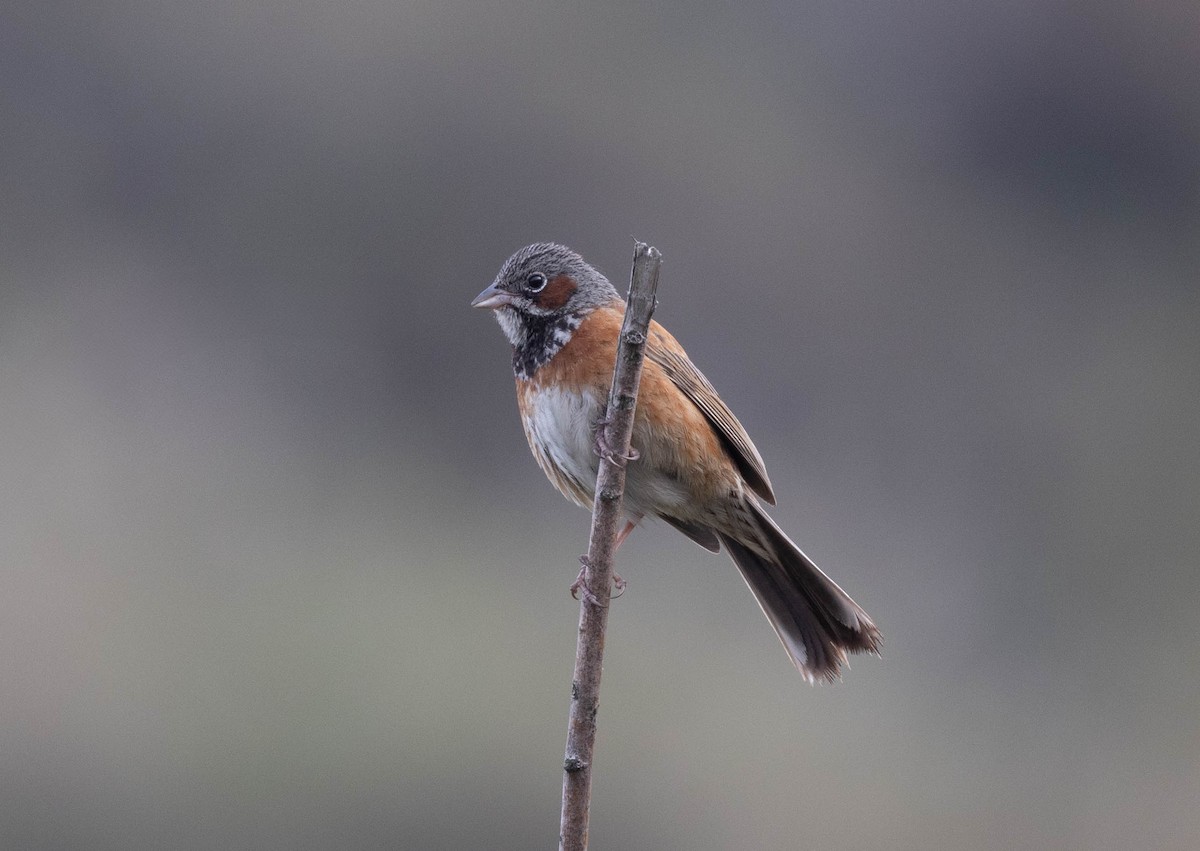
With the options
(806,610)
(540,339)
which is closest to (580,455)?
(540,339)

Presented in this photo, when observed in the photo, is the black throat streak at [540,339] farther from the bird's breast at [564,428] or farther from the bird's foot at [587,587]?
the bird's foot at [587,587]

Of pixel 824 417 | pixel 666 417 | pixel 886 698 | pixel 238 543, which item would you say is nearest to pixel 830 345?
pixel 824 417

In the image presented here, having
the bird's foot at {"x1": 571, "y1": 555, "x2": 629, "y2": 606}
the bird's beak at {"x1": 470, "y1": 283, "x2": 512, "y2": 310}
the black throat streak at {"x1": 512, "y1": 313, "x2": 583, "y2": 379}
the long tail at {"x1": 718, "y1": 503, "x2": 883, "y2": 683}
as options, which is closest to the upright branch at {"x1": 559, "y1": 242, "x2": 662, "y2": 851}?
the bird's foot at {"x1": 571, "y1": 555, "x2": 629, "y2": 606}

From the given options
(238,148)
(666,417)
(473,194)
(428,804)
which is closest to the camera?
(666,417)

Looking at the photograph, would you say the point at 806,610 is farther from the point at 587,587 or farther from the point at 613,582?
the point at 587,587

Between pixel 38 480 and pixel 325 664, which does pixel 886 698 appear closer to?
pixel 325 664

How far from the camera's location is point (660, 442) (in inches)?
234

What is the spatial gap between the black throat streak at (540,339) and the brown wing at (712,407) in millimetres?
356

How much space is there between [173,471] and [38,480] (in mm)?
2462

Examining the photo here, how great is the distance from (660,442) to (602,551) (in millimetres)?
1622

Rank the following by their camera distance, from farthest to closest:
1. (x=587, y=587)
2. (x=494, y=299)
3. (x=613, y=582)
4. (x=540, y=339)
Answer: (x=494, y=299) < (x=540, y=339) < (x=613, y=582) < (x=587, y=587)

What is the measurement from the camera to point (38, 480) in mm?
25688

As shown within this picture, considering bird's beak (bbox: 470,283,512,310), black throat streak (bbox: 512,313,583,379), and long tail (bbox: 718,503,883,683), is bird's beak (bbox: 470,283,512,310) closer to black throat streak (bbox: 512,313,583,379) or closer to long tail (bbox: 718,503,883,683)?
black throat streak (bbox: 512,313,583,379)

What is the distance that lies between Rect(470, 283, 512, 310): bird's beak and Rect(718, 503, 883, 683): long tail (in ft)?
4.55
